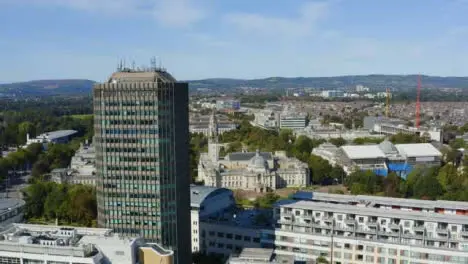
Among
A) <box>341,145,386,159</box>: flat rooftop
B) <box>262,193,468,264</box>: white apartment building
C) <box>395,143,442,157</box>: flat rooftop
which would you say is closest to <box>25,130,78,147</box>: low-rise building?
<box>341,145,386,159</box>: flat rooftop

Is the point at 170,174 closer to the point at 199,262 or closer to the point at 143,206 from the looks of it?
the point at 143,206

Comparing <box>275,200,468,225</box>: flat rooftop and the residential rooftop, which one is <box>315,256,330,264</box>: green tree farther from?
the residential rooftop

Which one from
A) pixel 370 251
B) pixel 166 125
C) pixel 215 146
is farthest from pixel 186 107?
pixel 215 146

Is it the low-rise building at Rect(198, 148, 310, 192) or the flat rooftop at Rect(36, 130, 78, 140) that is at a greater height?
the flat rooftop at Rect(36, 130, 78, 140)

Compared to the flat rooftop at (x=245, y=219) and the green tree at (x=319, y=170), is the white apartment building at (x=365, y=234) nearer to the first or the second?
the flat rooftop at (x=245, y=219)

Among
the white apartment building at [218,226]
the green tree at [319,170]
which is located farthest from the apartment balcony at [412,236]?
the green tree at [319,170]

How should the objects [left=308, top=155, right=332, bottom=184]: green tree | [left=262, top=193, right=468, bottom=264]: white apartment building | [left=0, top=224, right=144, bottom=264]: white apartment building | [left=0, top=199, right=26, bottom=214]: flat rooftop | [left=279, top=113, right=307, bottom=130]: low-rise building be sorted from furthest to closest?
[left=279, top=113, right=307, bottom=130]: low-rise building → [left=308, top=155, right=332, bottom=184]: green tree → [left=262, top=193, right=468, bottom=264]: white apartment building → [left=0, top=199, right=26, bottom=214]: flat rooftop → [left=0, top=224, right=144, bottom=264]: white apartment building

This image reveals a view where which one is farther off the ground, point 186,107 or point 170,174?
point 186,107
